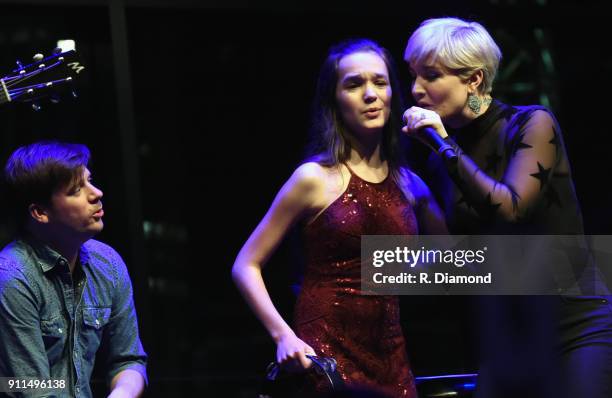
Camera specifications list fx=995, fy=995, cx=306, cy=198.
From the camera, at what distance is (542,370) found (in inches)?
92.5

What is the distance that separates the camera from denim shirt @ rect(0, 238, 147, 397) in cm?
249

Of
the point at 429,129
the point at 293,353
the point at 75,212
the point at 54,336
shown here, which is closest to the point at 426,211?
the point at 429,129

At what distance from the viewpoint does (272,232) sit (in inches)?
105

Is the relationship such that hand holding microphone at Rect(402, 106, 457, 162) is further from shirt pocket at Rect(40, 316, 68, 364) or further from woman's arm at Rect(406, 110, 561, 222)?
shirt pocket at Rect(40, 316, 68, 364)

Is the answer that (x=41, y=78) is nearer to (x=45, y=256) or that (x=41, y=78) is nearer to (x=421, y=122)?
(x=45, y=256)

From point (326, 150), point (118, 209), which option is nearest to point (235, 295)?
point (118, 209)

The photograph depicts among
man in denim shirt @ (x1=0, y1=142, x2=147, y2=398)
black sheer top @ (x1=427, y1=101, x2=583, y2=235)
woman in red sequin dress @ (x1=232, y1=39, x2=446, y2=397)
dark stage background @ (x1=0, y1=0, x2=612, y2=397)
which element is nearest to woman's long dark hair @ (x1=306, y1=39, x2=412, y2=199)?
woman in red sequin dress @ (x1=232, y1=39, x2=446, y2=397)

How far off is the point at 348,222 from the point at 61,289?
77 centimetres

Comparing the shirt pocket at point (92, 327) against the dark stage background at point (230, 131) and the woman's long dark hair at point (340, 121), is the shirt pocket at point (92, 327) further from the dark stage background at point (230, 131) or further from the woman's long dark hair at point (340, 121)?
the dark stage background at point (230, 131)

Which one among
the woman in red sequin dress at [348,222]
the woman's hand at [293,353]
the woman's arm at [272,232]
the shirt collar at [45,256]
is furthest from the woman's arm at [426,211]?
the shirt collar at [45,256]

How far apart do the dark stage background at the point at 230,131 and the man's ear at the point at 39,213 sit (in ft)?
3.12

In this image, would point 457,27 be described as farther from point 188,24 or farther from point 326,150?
point 188,24

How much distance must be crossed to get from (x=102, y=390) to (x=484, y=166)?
167 cm

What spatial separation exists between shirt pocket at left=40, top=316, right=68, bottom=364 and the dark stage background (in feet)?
3.24
